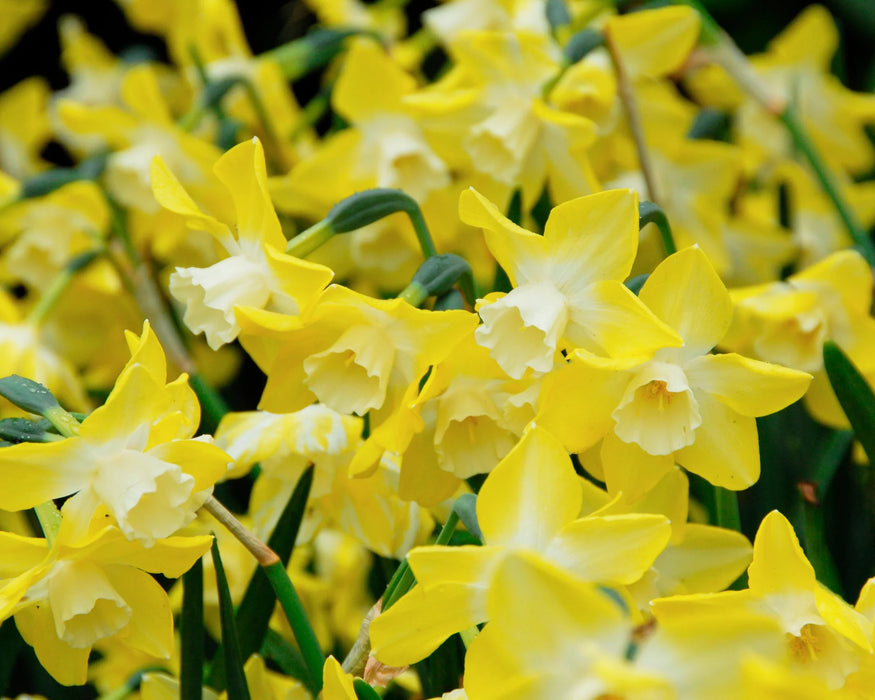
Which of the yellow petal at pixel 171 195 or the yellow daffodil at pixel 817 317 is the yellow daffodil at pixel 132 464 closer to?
the yellow petal at pixel 171 195

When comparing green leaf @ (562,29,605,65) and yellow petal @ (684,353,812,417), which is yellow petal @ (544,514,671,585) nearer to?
yellow petal @ (684,353,812,417)

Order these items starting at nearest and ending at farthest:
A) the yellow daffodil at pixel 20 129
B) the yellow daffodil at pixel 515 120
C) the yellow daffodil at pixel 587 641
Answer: the yellow daffodil at pixel 587 641, the yellow daffodil at pixel 515 120, the yellow daffodil at pixel 20 129

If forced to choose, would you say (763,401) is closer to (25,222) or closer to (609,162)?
(609,162)

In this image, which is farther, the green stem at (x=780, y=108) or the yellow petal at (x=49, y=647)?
the green stem at (x=780, y=108)

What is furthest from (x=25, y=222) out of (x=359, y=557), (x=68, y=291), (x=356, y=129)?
(x=359, y=557)

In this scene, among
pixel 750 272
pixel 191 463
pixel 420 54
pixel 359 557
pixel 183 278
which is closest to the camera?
pixel 191 463

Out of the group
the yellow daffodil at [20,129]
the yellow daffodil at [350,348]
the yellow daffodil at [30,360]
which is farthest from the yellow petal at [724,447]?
the yellow daffodil at [20,129]
